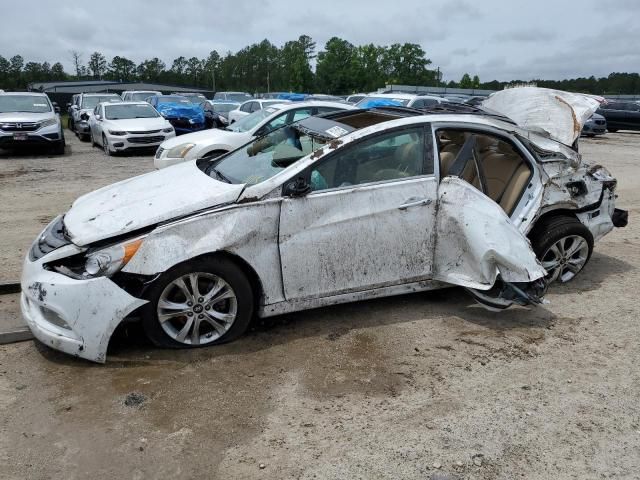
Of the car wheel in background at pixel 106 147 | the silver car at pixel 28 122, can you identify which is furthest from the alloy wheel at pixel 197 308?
the silver car at pixel 28 122

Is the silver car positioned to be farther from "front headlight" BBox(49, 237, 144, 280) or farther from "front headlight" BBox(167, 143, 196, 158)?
"front headlight" BBox(49, 237, 144, 280)

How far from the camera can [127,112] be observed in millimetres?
15609

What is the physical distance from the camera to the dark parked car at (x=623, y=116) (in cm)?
2456

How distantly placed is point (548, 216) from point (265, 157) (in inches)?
104

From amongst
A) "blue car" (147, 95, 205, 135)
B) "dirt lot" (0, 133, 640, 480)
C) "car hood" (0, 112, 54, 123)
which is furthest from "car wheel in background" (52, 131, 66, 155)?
"dirt lot" (0, 133, 640, 480)

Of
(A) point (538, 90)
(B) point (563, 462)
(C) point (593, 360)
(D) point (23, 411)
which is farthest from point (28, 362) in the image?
(A) point (538, 90)

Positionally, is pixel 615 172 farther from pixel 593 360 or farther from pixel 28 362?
pixel 28 362

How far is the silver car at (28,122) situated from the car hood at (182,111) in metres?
3.57

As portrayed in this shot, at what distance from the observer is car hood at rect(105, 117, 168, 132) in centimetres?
1465

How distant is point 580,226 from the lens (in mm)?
4961

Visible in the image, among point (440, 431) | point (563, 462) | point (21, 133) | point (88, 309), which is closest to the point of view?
point (563, 462)

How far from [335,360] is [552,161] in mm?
2745

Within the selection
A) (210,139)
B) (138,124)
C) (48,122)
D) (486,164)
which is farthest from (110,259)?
(48,122)

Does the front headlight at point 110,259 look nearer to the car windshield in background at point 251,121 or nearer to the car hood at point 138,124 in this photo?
the car windshield in background at point 251,121
